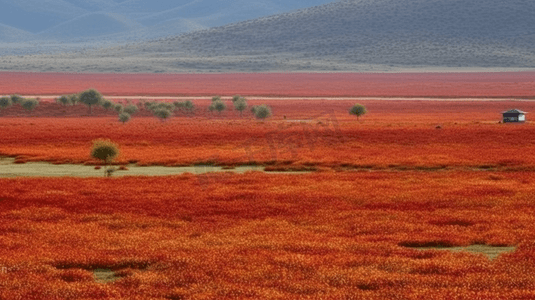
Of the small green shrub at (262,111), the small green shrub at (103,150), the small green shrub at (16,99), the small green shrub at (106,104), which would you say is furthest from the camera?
the small green shrub at (16,99)

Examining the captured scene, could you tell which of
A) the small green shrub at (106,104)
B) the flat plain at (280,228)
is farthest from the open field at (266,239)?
the small green shrub at (106,104)

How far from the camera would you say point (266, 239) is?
968 inches

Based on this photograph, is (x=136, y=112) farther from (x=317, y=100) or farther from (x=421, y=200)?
(x=421, y=200)

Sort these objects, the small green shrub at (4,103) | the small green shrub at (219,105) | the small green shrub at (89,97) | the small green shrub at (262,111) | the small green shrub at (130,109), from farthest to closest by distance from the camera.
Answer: the small green shrub at (89,97)
the small green shrub at (4,103)
the small green shrub at (219,105)
the small green shrub at (130,109)
the small green shrub at (262,111)

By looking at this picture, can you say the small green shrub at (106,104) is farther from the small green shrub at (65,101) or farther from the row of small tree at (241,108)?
the row of small tree at (241,108)

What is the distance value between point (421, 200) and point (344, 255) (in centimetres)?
1358

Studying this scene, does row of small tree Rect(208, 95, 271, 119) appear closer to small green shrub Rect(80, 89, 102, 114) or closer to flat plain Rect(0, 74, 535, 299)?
small green shrub Rect(80, 89, 102, 114)

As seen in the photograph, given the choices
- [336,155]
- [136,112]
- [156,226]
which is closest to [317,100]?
[136,112]

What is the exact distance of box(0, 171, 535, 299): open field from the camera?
18188 millimetres

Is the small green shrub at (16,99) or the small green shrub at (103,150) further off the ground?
the small green shrub at (16,99)

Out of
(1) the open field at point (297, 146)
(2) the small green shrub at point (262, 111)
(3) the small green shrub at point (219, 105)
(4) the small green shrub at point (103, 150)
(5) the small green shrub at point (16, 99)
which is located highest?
(5) the small green shrub at point (16, 99)

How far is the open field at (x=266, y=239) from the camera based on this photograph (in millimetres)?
18188

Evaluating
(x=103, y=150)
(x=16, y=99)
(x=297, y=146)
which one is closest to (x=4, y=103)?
(x=16, y=99)

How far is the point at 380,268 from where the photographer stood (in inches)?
799
